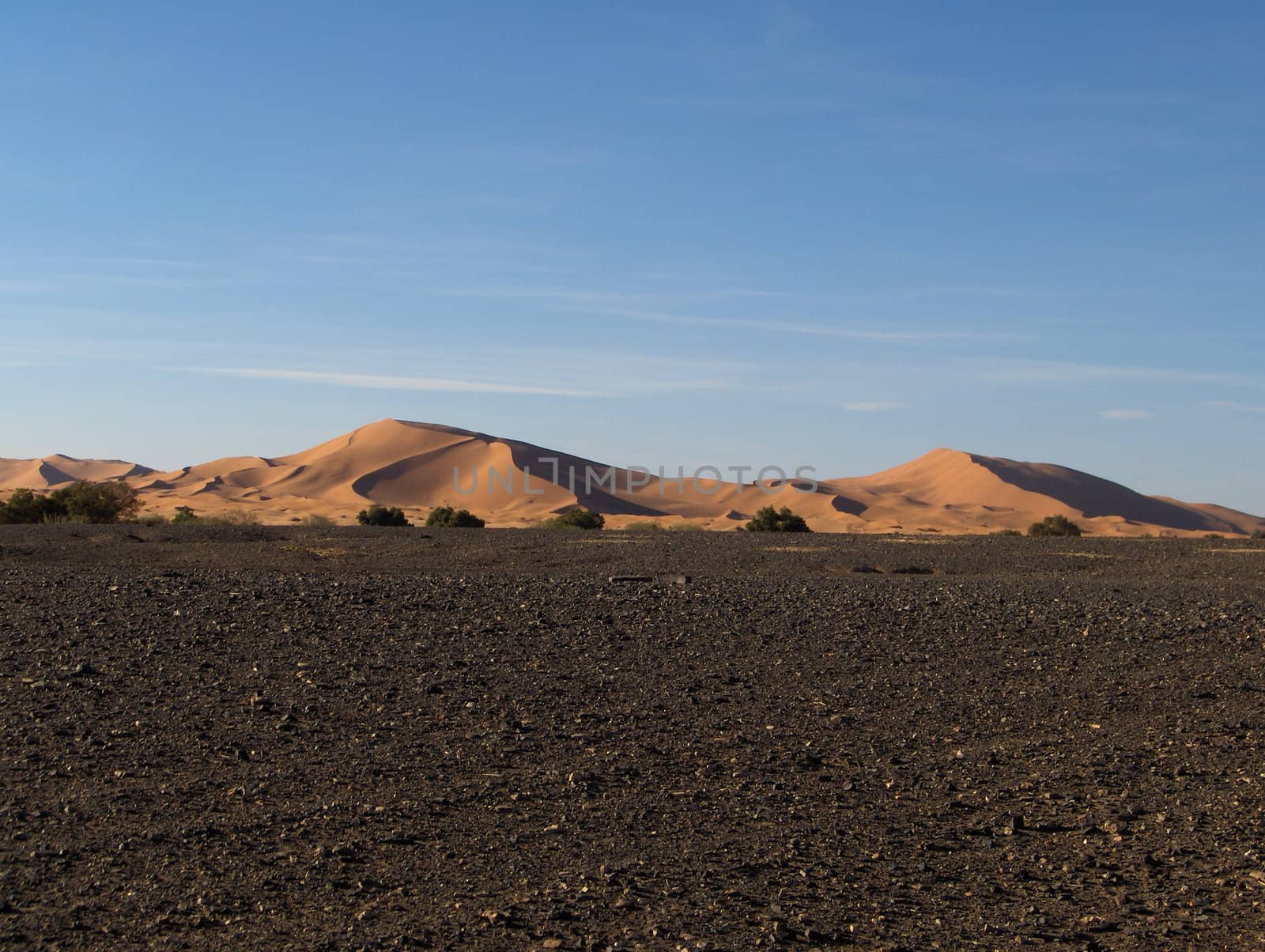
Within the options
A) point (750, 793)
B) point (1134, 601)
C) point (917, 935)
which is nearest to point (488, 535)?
point (1134, 601)

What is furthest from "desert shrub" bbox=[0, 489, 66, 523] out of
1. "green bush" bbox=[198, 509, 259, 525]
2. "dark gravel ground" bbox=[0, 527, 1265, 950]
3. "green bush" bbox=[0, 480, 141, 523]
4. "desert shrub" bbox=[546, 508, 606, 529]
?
"dark gravel ground" bbox=[0, 527, 1265, 950]

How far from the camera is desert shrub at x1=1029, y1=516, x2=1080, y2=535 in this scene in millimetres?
32281

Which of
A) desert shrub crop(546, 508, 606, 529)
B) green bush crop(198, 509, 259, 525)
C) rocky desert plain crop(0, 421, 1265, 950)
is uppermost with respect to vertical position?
desert shrub crop(546, 508, 606, 529)

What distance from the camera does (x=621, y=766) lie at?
5605 mm

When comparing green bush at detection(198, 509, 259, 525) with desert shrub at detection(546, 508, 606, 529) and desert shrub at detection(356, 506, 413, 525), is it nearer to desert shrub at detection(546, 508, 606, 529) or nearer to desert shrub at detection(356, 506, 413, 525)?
desert shrub at detection(356, 506, 413, 525)

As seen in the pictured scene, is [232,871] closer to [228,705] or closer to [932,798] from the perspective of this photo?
[228,705]

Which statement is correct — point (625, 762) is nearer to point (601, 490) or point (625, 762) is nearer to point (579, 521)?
point (579, 521)

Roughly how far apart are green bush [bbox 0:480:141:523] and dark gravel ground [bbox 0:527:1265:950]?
18.1 m

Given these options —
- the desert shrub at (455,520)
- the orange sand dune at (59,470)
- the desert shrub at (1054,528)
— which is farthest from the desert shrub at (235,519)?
the orange sand dune at (59,470)

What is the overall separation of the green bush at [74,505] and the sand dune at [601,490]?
11774 mm

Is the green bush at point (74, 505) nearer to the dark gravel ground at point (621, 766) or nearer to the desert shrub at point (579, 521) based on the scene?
the desert shrub at point (579, 521)

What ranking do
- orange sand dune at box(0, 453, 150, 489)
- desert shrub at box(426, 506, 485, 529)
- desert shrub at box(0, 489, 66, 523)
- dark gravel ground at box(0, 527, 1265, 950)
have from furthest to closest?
orange sand dune at box(0, 453, 150, 489) → desert shrub at box(426, 506, 485, 529) → desert shrub at box(0, 489, 66, 523) → dark gravel ground at box(0, 527, 1265, 950)

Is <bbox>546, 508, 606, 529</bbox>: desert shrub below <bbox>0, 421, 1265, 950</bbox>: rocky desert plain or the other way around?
the other way around

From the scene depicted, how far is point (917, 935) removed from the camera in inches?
151
